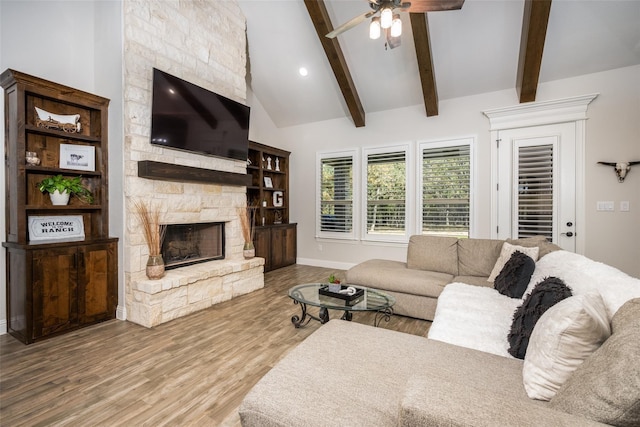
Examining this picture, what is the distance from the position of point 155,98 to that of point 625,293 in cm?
385

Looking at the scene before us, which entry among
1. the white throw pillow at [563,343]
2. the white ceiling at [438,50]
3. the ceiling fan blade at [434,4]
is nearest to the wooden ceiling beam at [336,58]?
the white ceiling at [438,50]

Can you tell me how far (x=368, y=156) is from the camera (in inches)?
215

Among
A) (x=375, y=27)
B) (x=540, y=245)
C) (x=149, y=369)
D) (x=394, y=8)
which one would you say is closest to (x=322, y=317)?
(x=149, y=369)

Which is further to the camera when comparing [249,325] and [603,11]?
[603,11]

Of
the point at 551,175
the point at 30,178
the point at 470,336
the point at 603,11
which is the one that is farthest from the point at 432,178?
the point at 30,178

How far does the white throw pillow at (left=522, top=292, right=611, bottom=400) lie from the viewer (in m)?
1.07

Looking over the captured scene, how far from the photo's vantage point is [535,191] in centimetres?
426

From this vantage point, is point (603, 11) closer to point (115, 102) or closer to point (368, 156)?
point (368, 156)

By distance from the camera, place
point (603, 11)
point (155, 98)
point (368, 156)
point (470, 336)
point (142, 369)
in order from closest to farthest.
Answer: point (470, 336)
point (142, 369)
point (155, 98)
point (603, 11)
point (368, 156)

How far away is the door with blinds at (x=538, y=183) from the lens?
408 centimetres

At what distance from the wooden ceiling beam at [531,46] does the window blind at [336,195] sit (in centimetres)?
276

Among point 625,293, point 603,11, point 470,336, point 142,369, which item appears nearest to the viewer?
point 625,293

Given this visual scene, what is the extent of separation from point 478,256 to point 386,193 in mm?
2175

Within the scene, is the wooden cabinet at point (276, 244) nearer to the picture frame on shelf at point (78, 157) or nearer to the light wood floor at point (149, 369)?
the light wood floor at point (149, 369)
